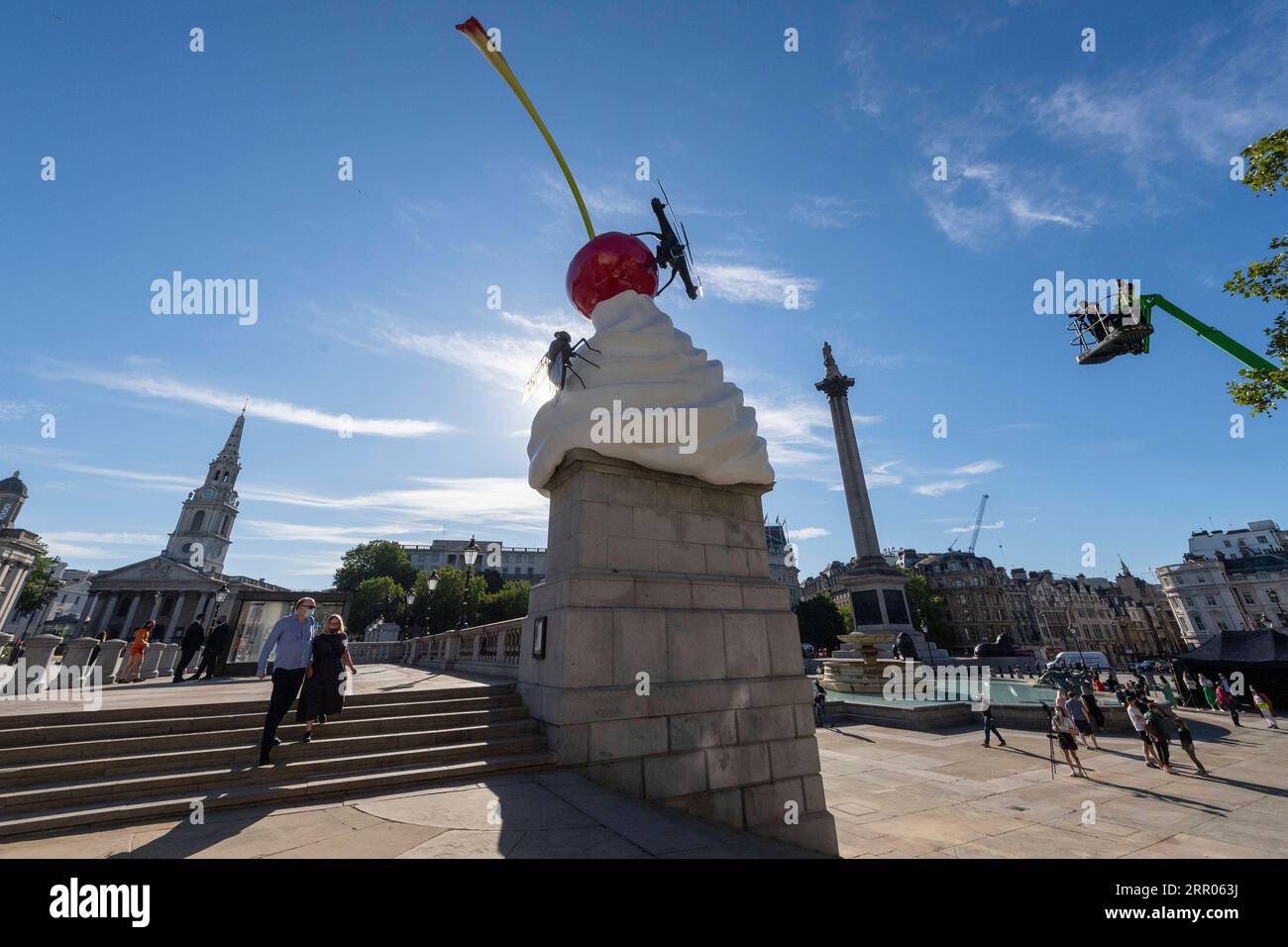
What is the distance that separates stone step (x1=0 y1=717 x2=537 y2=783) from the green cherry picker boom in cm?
1653

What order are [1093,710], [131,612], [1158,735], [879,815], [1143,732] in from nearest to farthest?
[879,815] < [1158,735] < [1143,732] < [1093,710] < [131,612]

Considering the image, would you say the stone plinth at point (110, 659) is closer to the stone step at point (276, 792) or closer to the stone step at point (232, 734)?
the stone step at point (232, 734)

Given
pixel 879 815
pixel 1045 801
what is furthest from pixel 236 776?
pixel 1045 801

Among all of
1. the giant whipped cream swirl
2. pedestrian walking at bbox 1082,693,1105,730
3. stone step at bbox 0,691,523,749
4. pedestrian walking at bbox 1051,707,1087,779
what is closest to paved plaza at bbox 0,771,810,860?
stone step at bbox 0,691,523,749

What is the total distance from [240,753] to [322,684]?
0.95 metres

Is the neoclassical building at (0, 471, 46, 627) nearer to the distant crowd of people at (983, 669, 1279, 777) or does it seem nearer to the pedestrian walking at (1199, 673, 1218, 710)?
the distant crowd of people at (983, 669, 1279, 777)

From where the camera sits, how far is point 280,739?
20.0 ft

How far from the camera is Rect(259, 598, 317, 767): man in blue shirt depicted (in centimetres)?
568

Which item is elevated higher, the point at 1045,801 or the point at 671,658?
the point at 671,658

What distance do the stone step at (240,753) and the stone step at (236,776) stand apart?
8 cm

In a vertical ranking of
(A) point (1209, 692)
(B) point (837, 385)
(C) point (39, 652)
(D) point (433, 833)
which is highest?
(B) point (837, 385)

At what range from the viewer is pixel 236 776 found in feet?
17.2

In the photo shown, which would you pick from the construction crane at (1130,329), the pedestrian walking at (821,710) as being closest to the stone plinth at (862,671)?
the pedestrian walking at (821,710)

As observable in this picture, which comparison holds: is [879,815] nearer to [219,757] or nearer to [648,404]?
[648,404]
